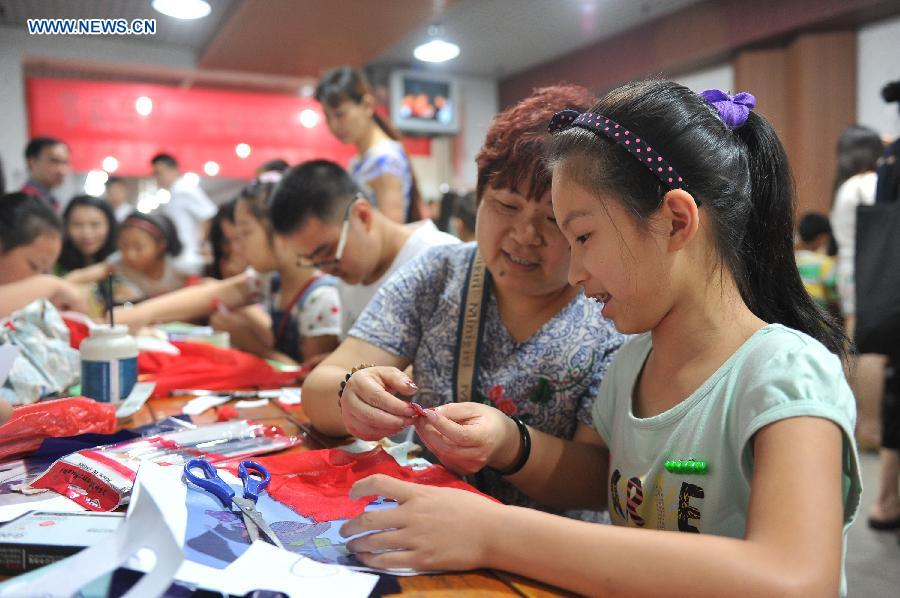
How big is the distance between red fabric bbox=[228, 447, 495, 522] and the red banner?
5.35 meters

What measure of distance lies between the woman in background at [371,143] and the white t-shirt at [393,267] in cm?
84

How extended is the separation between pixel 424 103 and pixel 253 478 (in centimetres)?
800

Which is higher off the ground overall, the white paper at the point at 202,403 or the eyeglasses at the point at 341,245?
the eyeglasses at the point at 341,245

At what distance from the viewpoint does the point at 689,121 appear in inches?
35.9

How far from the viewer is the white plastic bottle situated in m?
1.50

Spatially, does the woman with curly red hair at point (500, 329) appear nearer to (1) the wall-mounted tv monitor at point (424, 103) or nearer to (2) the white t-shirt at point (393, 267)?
(2) the white t-shirt at point (393, 267)

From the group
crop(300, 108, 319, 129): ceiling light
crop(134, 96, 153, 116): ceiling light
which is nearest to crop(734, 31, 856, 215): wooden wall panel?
crop(300, 108, 319, 129): ceiling light

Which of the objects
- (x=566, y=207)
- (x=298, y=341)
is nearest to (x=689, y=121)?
(x=566, y=207)

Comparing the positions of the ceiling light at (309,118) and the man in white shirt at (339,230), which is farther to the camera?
the ceiling light at (309,118)

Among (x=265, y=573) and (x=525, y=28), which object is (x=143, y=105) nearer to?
(x=525, y=28)

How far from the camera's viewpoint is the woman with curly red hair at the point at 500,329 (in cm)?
122

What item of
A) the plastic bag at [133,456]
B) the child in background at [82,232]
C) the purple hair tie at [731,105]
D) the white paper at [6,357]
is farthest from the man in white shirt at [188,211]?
the purple hair tie at [731,105]

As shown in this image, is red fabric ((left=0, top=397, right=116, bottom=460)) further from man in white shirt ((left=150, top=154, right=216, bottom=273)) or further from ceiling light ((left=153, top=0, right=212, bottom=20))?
man in white shirt ((left=150, top=154, right=216, bottom=273))

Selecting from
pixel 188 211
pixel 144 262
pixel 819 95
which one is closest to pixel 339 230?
pixel 144 262
